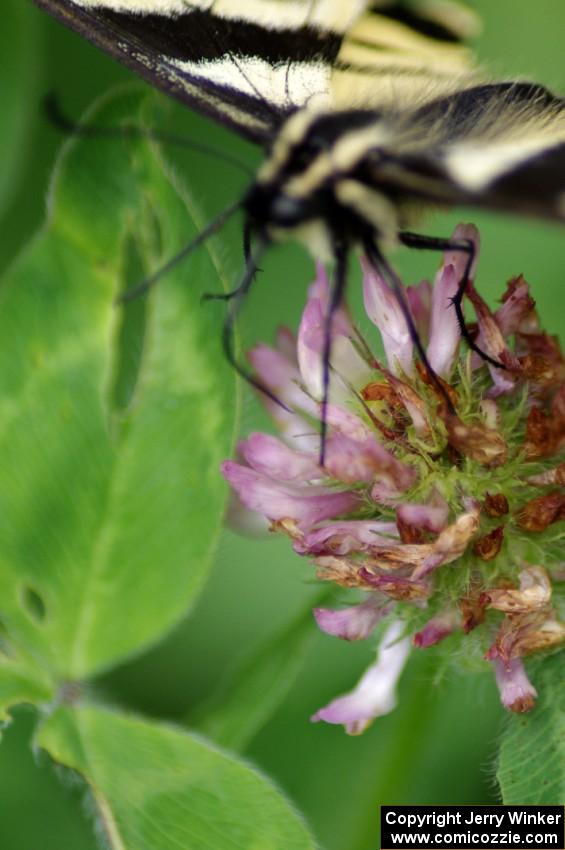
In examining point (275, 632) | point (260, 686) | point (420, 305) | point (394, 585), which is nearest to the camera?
point (394, 585)

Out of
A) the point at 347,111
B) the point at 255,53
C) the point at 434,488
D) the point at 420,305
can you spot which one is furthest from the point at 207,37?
the point at 434,488

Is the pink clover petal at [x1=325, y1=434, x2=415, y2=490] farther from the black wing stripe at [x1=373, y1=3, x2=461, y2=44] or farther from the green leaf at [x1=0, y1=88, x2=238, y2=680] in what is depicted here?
→ the black wing stripe at [x1=373, y1=3, x2=461, y2=44]

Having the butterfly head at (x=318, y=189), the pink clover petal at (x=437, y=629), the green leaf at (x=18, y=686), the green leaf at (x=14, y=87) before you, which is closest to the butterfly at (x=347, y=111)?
the butterfly head at (x=318, y=189)

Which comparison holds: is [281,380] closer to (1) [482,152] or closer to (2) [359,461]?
(2) [359,461]

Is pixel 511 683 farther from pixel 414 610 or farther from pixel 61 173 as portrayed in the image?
pixel 61 173

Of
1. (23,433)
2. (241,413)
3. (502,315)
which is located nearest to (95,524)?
(23,433)

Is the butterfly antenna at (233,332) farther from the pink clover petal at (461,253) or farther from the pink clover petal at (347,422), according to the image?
the pink clover petal at (461,253)

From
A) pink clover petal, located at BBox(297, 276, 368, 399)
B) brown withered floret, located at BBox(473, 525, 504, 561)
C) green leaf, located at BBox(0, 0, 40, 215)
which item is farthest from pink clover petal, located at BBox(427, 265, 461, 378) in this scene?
green leaf, located at BBox(0, 0, 40, 215)
